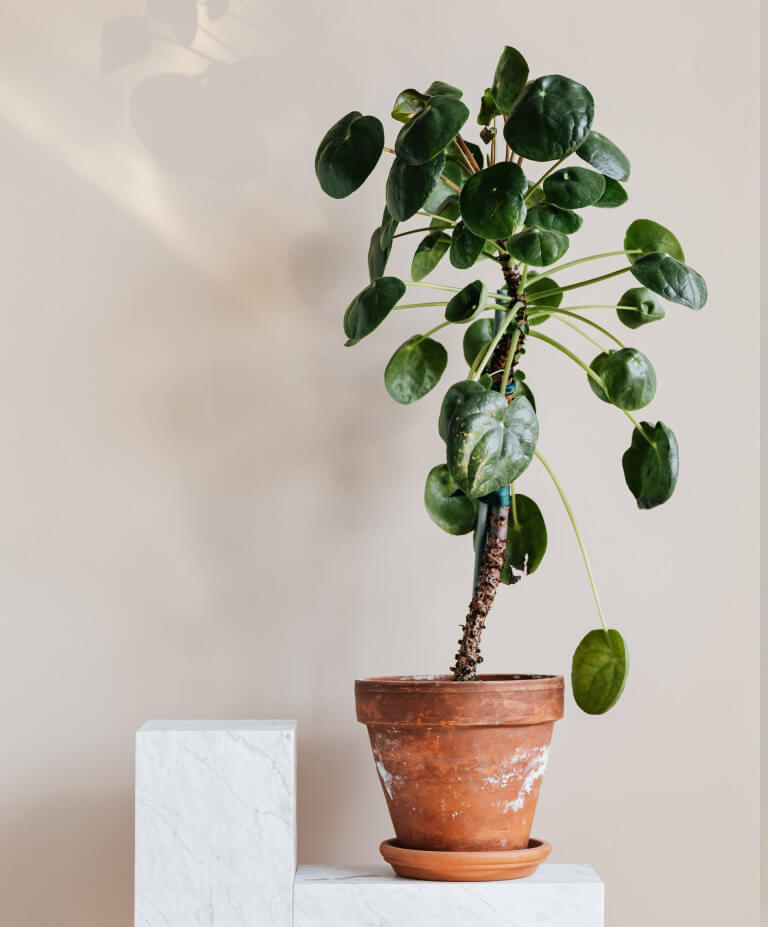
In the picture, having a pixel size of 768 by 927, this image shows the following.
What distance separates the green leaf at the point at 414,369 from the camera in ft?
4.59

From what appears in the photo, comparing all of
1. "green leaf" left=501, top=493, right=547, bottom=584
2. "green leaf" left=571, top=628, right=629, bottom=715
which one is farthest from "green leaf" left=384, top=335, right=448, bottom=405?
"green leaf" left=571, top=628, right=629, bottom=715

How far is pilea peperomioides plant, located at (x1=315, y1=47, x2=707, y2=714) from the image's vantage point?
1117 millimetres

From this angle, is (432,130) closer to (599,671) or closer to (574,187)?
(574,187)

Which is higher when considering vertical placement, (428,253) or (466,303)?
(428,253)

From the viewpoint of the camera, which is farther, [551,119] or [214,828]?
[214,828]

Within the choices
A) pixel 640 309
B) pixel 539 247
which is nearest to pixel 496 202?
pixel 539 247

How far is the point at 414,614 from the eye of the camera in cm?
158

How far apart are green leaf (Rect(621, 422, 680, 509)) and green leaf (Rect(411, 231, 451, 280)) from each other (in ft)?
1.28

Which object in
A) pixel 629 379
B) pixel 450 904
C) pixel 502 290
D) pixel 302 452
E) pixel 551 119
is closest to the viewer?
pixel 551 119

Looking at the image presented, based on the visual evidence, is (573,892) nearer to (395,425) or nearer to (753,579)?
(753,579)

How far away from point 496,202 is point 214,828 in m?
0.84

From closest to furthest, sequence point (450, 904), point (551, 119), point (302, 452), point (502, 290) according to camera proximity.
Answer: point (551, 119) → point (450, 904) → point (502, 290) → point (302, 452)

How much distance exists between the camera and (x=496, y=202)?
115 cm

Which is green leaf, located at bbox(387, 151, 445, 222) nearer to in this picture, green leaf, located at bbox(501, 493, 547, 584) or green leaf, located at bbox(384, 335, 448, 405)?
green leaf, located at bbox(384, 335, 448, 405)
